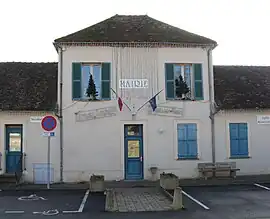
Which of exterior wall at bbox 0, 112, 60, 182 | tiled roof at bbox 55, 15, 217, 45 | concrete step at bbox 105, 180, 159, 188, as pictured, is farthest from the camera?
tiled roof at bbox 55, 15, 217, 45

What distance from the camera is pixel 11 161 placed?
16750 mm

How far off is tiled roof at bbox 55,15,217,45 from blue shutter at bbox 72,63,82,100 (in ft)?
3.91

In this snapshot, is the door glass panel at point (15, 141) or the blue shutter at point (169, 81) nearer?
the door glass panel at point (15, 141)

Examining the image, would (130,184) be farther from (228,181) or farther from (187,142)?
(228,181)

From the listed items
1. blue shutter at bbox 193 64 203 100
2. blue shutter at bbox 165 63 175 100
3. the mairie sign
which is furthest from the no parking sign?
blue shutter at bbox 193 64 203 100

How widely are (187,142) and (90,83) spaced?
5138mm

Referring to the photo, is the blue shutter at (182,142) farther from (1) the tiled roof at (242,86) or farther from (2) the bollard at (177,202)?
(2) the bollard at (177,202)

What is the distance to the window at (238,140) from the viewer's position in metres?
17.4

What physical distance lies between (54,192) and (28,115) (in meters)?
4.17

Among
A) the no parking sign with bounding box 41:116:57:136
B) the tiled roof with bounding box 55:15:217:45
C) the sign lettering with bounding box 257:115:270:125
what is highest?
the tiled roof with bounding box 55:15:217:45

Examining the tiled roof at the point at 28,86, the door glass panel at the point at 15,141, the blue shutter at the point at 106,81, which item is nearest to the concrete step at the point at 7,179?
the door glass panel at the point at 15,141

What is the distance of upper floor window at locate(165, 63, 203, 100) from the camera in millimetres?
17078

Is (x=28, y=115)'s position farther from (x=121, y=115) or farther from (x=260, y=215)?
(x=260, y=215)

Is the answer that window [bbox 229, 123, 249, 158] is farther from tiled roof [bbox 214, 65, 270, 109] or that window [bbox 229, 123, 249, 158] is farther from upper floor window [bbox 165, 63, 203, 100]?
upper floor window [bbox 165, 63, 203, 100]
